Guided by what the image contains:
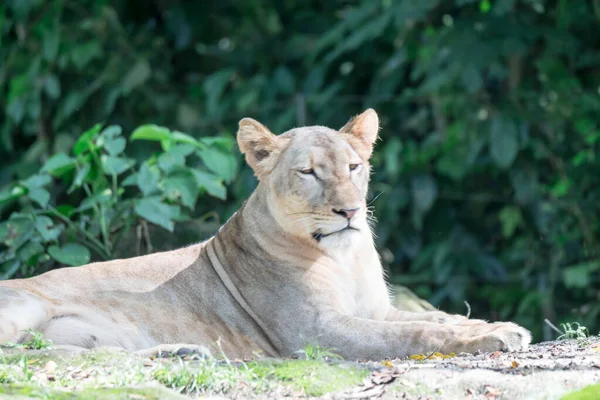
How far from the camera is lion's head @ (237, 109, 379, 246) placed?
4469mm

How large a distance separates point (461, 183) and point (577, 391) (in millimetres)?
6075

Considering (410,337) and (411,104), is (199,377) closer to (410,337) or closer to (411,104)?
(410,337)

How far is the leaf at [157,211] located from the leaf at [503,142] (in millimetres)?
3109

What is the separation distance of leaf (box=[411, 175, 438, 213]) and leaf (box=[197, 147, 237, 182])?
2.62 m

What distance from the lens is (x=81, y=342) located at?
13.6ft

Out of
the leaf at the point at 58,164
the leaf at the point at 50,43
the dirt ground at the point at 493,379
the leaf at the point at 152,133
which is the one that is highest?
the leaf at the point at 50,43

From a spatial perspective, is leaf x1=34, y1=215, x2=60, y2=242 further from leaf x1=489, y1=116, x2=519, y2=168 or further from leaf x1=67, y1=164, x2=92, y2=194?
leaf x1=489, y1=116, x2=519, y2=168

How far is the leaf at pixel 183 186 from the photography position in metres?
6.31

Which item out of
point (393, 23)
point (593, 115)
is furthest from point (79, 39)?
point (593, 115)

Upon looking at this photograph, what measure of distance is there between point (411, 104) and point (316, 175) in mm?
4876

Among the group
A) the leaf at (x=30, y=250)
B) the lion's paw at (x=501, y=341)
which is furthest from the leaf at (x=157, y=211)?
the lion's paw at (x=501, y=341)

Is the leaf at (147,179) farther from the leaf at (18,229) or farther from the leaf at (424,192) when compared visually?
the leaf at (424,192)

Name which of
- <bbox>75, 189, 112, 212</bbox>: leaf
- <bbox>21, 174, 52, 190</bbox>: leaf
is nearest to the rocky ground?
<bbox>75, 189, 112, 212</bbox>: leaf

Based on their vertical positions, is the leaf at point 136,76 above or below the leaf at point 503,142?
above
